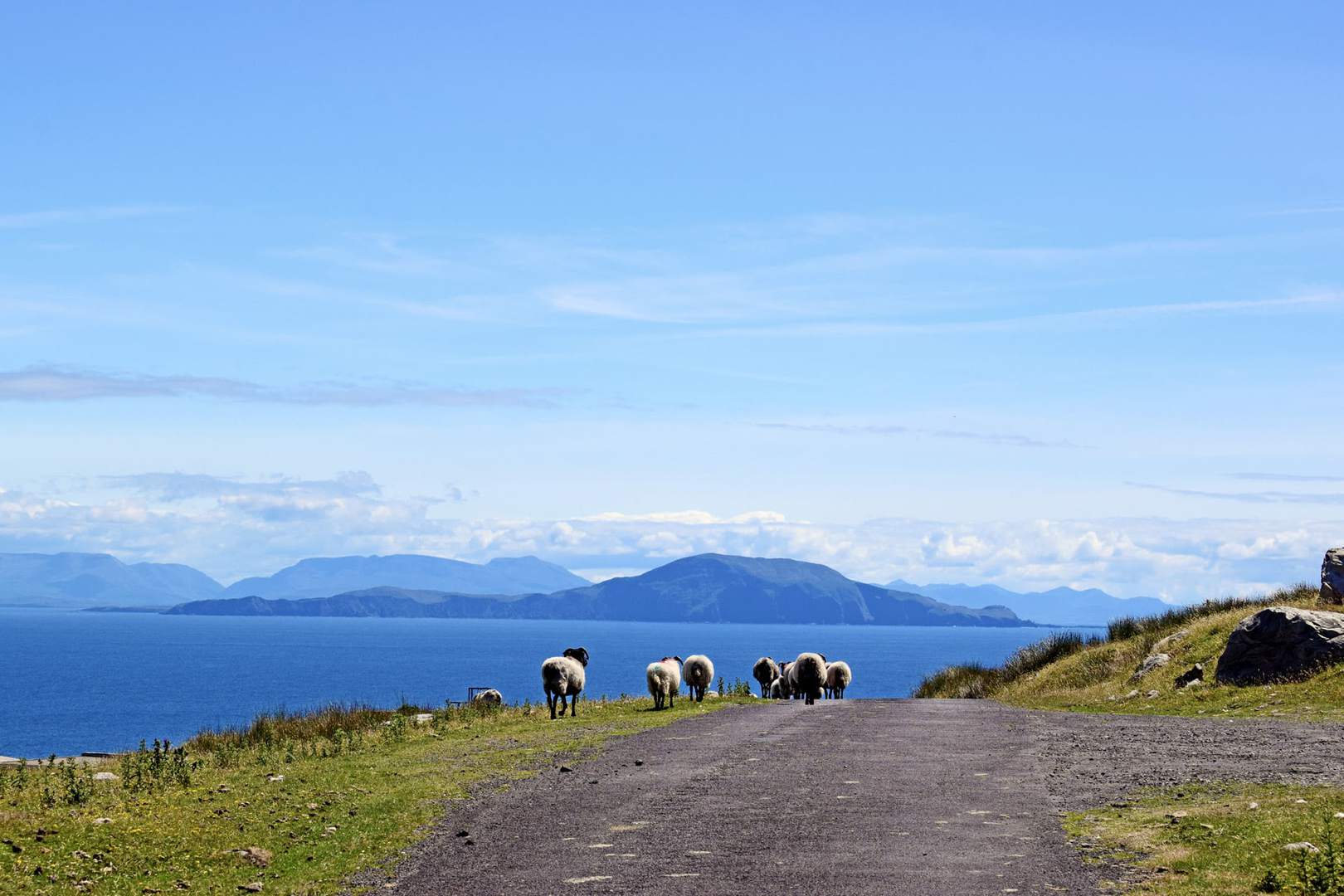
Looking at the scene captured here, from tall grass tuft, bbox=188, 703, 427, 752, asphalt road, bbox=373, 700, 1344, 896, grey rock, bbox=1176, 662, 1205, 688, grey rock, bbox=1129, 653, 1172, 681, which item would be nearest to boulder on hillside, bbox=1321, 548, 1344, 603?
grey rock, bbox=1129, 653, 1172, 681

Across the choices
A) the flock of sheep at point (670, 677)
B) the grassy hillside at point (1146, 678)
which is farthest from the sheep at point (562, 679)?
the grassy hillside at point (1146, 678)

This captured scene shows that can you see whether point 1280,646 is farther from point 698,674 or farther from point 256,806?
point 256,806

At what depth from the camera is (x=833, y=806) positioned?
16.6 meters

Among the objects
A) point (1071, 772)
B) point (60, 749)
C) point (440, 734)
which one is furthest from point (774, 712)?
point (60, 749)

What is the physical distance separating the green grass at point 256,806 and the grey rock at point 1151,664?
58.2 ft

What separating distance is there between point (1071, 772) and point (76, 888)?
1497 centimetres

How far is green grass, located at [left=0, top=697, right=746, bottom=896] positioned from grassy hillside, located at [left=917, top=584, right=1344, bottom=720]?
50.4 feet

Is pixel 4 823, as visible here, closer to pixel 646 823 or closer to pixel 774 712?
pixel 646 823

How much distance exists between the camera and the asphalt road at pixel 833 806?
1245cm

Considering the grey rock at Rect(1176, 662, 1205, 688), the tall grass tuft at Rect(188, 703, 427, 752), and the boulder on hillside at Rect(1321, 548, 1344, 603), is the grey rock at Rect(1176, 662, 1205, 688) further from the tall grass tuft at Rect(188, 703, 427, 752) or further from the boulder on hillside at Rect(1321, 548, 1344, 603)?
the tall grass tuft at Rect(188, 703, 427, 752)

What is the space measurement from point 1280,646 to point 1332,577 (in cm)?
752

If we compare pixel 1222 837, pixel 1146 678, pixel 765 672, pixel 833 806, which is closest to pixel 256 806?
pixel 833 806

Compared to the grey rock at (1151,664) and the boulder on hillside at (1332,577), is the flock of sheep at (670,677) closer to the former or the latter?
the grey rock at (1151,664)

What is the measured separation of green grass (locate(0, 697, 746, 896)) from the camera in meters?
13.0
